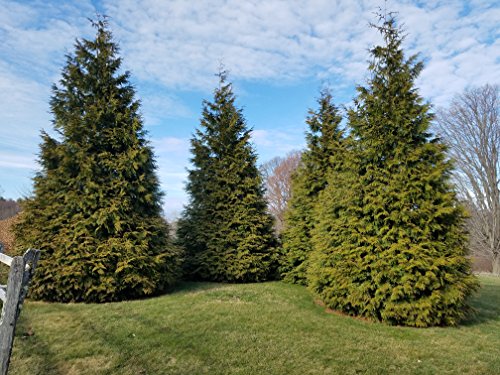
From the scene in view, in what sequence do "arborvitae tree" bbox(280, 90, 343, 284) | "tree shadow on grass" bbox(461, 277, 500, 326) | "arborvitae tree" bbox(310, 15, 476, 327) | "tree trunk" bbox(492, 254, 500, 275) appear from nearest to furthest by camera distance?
"arborvitae tree" bbox(310, 15, 476, 327), "tree shadow on grass" bbox(461, 277, 500, 326), "arborvitae tree" bbox(280, 90, 343, 284), "tree trunk" bbox(492, 254, 500, 275)

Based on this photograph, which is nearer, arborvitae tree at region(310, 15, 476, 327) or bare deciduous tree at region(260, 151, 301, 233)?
arborvitae tree at region(310, 15, 476, 327)

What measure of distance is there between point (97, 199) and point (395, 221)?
6455 mm

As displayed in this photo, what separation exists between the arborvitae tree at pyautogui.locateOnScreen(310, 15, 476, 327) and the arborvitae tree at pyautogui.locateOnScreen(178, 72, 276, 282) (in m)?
3.22

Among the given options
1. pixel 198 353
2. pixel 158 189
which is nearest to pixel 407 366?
pixel 198 353

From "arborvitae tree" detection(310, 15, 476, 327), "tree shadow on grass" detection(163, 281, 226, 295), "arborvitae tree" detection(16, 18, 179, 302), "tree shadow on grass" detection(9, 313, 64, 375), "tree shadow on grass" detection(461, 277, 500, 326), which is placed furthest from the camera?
"tree shadow on grass" detection(163, 281, 226, 295)

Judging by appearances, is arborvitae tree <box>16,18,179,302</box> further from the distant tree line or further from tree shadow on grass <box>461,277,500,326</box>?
tree shadow on grass <box>461,277,500,326</box>

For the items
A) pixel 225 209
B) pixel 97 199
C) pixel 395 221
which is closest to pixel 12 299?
pixel 97 199

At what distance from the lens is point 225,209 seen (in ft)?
33.6

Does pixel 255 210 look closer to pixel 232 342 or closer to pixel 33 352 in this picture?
pixel 232 342

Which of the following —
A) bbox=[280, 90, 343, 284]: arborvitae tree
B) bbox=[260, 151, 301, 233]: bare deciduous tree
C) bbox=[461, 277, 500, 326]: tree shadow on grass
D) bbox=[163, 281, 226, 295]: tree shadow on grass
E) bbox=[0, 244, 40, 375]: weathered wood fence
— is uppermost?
bbox=[260, 151, 301, 233]: bare deciduous tree

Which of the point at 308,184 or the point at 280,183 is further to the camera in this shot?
the point at 280,183

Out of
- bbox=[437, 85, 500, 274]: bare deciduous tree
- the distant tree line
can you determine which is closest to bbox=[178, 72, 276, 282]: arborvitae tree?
the distant tree line

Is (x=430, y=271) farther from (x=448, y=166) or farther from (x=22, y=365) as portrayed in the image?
(x=22, y=365)

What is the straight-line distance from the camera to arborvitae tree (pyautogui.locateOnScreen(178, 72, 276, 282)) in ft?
32.0
